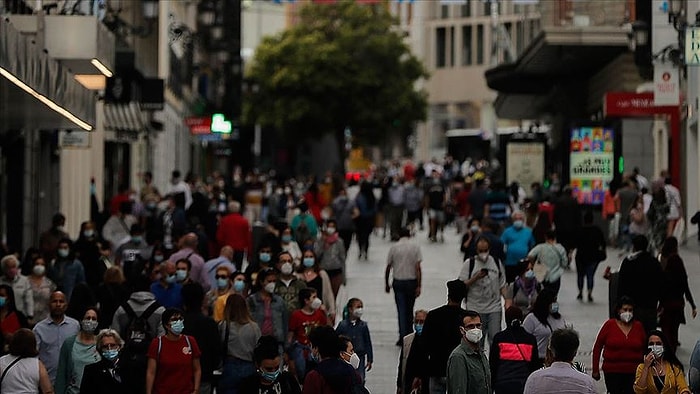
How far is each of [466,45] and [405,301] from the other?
89464 mm

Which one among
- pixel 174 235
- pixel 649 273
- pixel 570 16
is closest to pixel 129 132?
pixel 570 16

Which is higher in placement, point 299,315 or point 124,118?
point 124,118

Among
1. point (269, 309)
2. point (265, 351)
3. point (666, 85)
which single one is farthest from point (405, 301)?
point (666, 85)

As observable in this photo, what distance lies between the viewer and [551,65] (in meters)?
47.0

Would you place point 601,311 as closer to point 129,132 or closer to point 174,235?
point 174,235

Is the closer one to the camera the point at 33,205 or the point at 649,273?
the point at 649,273

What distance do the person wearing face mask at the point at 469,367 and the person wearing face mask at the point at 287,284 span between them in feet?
16.0

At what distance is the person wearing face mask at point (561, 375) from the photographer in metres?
12.2

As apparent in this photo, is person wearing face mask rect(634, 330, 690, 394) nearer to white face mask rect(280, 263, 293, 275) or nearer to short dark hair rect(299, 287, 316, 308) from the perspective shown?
short dark hair rect(299, 287, 316, 308)

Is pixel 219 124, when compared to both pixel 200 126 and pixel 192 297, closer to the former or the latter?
pixel 200 126

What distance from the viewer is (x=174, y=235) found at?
28875 millimetres

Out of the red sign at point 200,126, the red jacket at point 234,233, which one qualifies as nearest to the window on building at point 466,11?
the red sign at point 200,126

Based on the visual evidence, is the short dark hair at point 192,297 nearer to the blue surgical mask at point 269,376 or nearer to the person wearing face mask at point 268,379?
the person wearing face mask at point 268,379

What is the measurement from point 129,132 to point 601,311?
62.8ft
